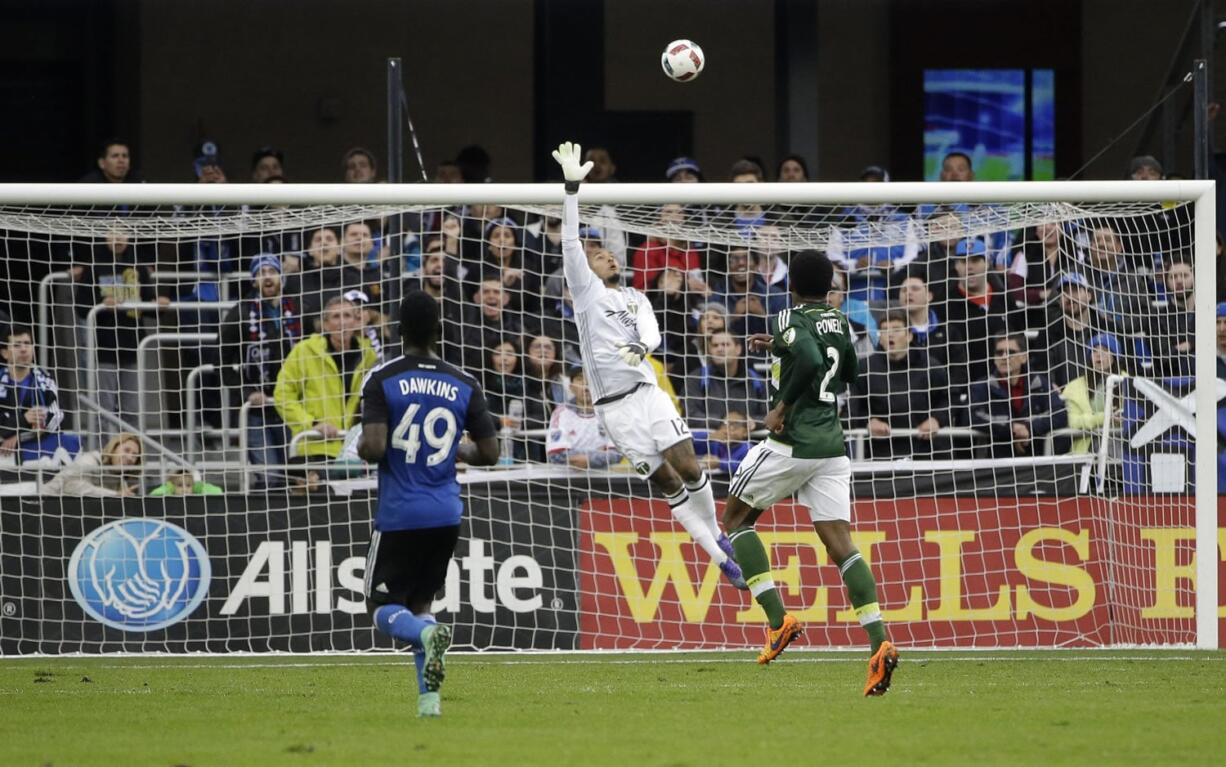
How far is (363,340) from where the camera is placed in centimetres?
1380

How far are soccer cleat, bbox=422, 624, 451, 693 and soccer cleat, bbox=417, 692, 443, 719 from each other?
9.0 inches

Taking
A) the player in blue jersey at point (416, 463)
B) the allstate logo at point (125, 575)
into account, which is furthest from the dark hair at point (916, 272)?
the player in blue jersey at point (416, 463)

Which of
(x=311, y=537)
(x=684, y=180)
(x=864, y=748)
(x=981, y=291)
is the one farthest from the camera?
(x=684, y=180)

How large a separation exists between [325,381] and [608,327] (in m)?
2.55

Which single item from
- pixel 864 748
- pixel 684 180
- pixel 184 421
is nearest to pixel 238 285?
pixel 184 421

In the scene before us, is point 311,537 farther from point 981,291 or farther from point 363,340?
point 981,291

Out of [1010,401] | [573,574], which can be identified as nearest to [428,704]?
[573,574]

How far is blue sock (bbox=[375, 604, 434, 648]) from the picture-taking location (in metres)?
8.30

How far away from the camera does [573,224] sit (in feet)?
38.2

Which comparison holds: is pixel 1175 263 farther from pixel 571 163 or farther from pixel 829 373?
pixel 571 163

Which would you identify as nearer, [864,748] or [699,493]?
[864,748]

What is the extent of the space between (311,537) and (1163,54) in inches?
461

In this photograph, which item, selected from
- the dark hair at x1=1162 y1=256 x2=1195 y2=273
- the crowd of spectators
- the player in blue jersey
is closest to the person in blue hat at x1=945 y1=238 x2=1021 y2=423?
the crowd of spectators

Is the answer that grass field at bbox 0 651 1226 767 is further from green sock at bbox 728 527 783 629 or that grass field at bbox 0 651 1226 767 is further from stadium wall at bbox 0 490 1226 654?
stadium wall at bbox 0 490 1226 654
